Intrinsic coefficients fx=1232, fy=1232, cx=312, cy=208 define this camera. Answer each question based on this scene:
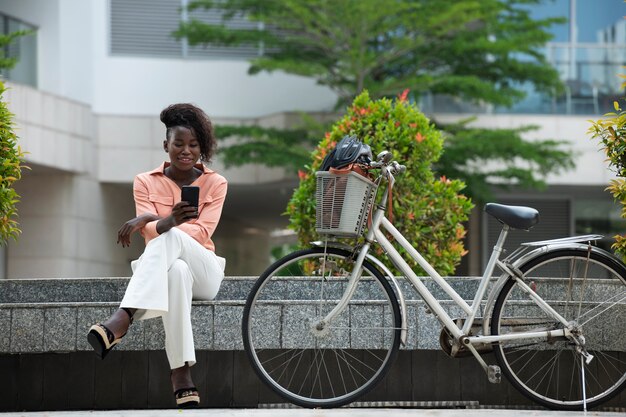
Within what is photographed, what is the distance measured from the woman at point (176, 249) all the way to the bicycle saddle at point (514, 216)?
4.40 ft

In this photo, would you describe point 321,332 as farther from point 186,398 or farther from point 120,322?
point 120,322

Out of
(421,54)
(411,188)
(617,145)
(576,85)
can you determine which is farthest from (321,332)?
(576,85)

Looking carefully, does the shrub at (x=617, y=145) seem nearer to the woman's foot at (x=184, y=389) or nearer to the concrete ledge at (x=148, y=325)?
the concrete ledge at (x=148, y=325)

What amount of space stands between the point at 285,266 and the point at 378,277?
42 centimetres

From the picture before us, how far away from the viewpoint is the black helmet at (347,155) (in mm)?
5418

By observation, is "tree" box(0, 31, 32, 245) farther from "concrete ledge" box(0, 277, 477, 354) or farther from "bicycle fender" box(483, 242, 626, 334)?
"bicycle fender" box(483, 242, 626, 334)

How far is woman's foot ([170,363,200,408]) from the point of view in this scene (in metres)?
5.41

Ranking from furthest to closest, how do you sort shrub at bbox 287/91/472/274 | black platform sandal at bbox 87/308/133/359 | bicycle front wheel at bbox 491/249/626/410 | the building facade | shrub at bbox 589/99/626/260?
the building facade
shrub at bbox 287/91/472/274
shrub at bbox 589/99/626/260
bicycle front wheel at bbox 491/249/626/410
black platform sandal at bbox 87/308/133/359

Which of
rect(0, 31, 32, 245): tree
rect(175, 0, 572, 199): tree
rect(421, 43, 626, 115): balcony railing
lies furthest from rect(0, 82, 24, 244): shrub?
rect(421, 43, 626, 115): balcony railing

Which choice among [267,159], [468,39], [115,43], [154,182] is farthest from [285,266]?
[115,43]

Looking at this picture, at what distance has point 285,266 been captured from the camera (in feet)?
18.2

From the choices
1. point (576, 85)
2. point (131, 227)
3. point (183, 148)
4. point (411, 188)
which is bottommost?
point (131, 227)

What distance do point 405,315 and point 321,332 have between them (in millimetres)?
391

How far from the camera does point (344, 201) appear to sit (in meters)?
5.43
